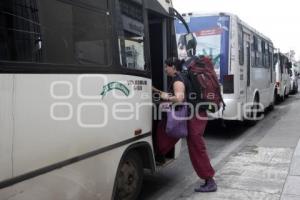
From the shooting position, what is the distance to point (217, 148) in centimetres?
934

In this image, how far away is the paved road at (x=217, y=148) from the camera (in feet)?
20.6

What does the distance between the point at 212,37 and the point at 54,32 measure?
7.18m

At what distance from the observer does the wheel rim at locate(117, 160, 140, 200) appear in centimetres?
495

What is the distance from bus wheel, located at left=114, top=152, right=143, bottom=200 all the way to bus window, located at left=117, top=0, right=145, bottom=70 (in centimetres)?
107

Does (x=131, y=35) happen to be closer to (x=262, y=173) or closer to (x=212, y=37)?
(x=262, y=173)

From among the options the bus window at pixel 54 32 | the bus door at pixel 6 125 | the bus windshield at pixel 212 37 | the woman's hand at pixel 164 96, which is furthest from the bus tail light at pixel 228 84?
the bus door at pixel 6 125

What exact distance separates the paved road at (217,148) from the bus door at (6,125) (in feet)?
10.4

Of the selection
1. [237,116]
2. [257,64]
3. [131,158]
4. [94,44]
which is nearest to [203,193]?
[131,158]

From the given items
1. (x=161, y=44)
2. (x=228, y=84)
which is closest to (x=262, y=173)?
(x=161, y=44)

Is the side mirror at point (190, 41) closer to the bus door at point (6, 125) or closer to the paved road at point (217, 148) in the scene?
the paved road at point (217, 148)

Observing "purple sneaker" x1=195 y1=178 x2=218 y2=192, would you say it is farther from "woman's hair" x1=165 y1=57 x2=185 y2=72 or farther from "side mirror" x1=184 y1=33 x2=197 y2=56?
"side mirror" x1=184 y1=33 x2=197 y2=56

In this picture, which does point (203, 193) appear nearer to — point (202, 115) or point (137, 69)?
point (202, 115)

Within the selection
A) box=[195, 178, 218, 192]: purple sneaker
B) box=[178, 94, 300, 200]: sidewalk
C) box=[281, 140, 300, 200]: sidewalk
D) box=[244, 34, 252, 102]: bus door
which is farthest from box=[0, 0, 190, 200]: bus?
box=[244, 34, 252, 102]: bus door

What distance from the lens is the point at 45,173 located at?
11.3 feet
